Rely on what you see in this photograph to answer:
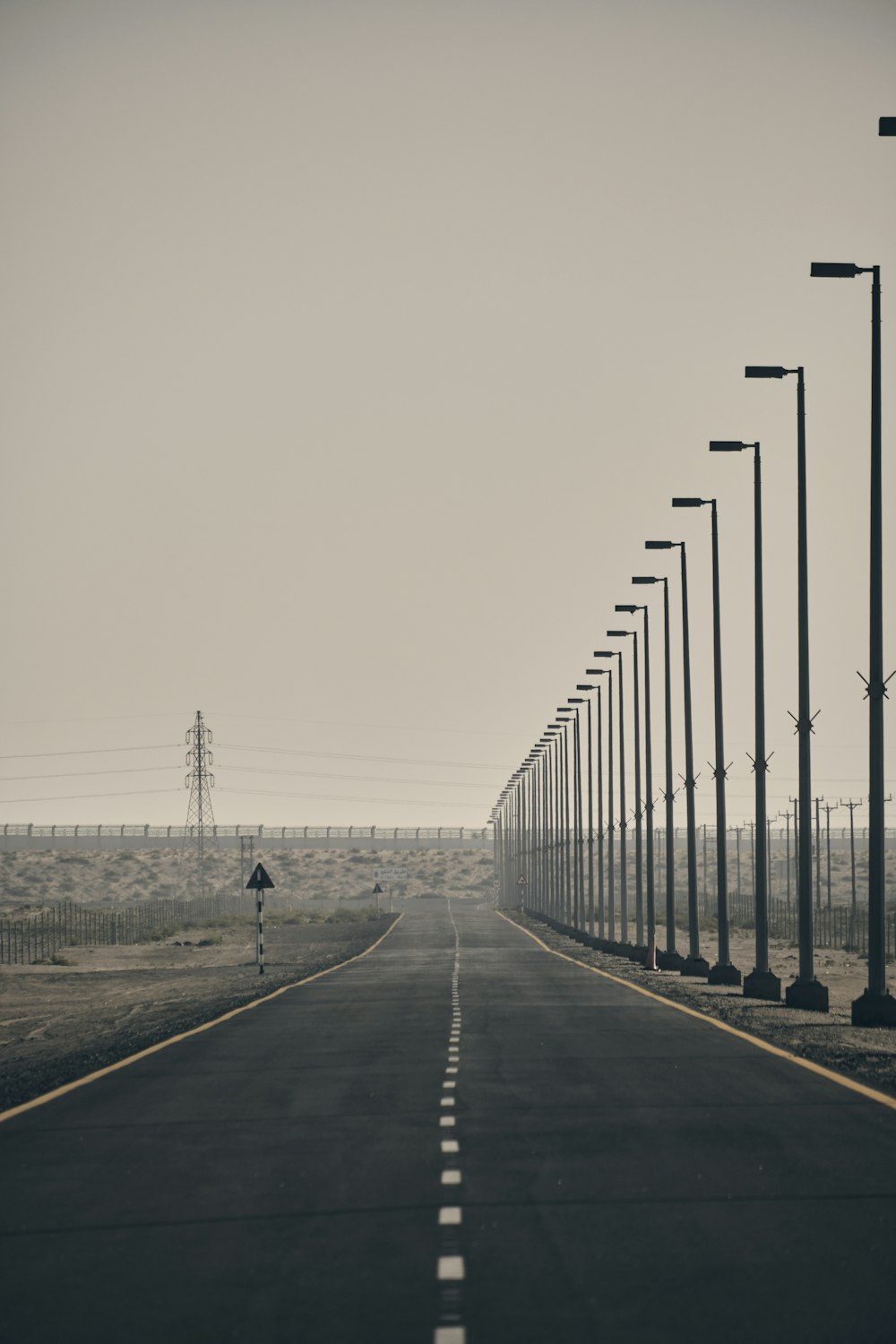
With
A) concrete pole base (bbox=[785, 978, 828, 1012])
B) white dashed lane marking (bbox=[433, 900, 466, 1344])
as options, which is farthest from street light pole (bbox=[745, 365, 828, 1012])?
white dashed lane marking (bbox=[433, 900, 466, 1344])

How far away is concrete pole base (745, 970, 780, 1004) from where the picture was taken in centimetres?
3803

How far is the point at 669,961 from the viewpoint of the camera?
54.7m

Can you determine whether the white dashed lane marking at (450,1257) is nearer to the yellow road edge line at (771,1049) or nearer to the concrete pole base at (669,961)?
the yellow road edge line at (771,1049)

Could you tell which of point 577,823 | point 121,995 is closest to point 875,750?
point 121,995

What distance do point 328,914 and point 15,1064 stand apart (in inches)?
5075

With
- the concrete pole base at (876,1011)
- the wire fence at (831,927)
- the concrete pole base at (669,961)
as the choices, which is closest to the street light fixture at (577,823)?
the wire fence at (831,927)

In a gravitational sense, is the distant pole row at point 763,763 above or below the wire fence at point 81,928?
above

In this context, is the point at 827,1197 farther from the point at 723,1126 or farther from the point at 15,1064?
the point at 15,1064

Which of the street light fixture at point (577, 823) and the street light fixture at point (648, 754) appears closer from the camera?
the street light fixture at point (648, 754)

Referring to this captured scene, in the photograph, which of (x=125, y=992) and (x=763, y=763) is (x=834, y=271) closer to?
(x=763, y=763)

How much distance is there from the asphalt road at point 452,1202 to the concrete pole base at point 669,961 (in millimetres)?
30577

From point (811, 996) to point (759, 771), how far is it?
741cm

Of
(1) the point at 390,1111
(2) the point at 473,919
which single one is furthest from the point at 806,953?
(2) the point at 473,919

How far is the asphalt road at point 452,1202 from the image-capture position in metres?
8.95
